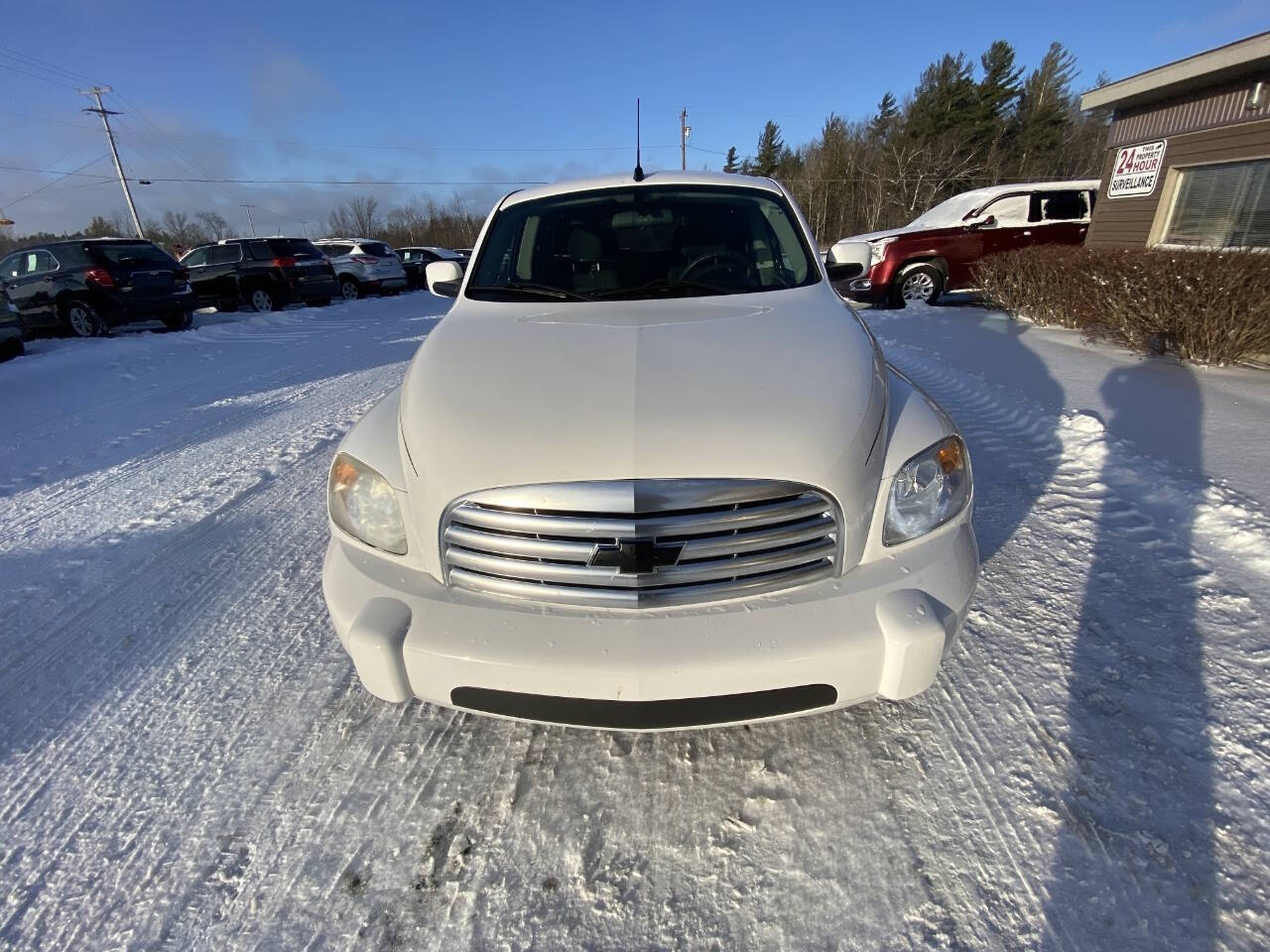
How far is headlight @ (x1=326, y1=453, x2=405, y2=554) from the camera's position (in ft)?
5.83

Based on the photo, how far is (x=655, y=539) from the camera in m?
1.54

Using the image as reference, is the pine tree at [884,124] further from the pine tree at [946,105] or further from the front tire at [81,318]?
the front tire at [81,318]

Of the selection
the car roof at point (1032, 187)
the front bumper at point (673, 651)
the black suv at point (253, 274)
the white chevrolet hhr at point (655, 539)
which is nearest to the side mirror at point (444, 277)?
the white chevrolet hhr at point (655, 539)

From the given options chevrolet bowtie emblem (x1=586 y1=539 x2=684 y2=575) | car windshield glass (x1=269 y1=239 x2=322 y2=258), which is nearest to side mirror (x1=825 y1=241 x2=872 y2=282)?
chevrolet bowtie emblem (x1=586 y1=539 x2=684 y2=575)

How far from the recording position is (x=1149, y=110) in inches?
368

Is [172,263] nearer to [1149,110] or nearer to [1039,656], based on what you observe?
[1039,656]

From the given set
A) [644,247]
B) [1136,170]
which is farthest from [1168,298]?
[1136,170]

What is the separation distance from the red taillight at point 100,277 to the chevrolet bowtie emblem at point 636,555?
39.1 feet

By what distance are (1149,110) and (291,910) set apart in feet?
45.1

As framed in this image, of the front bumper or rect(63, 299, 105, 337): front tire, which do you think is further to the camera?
rect(63, 299, 105, 337): front tire

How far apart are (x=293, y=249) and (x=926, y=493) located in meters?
15.3

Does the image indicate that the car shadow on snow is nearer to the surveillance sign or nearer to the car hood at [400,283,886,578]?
the car hood at [400,283,886,578]

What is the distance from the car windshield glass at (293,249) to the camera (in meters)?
13.1

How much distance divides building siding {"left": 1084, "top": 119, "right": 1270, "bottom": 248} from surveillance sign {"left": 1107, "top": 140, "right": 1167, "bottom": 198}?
0.27 ft
